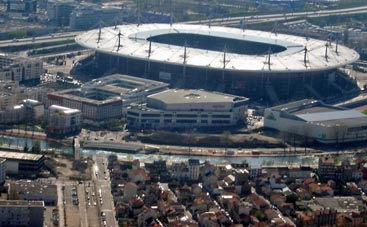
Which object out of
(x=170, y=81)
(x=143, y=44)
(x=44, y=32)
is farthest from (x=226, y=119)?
(x=44, y=32)

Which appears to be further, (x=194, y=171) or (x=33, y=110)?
(x=33, y=110)

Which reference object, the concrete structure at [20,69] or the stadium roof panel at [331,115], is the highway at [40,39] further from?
the stadium roof panel at [331,115]

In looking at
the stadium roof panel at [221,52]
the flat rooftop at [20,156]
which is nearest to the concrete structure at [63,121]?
the flat rooftop at [20,156]

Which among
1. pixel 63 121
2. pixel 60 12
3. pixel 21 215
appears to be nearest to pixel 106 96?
pixel 63 121

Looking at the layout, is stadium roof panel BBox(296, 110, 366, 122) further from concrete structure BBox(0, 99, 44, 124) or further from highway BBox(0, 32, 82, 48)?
highway BBox(0, 32, 82, 48)

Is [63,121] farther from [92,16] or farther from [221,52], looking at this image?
[92,16]

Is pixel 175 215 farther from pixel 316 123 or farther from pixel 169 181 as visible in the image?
pixel 316 123

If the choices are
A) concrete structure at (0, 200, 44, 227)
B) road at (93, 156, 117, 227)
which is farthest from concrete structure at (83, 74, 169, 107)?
concrete structure at (0, 200, 44, 227)
